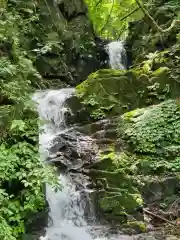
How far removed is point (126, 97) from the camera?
1088 centimetres

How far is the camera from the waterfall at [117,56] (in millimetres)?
16234

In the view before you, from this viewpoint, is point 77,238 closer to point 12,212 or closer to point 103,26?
point 12,212

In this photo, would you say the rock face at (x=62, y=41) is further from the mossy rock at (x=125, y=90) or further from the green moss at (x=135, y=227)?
the green moss at (x=135, y=227)

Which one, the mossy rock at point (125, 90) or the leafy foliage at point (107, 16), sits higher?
the leafy foliage at point (107, 16)

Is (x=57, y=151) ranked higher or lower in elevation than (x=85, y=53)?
lower

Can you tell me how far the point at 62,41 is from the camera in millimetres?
15641

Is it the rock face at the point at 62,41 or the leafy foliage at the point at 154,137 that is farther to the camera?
the rock face at the point at 62,41

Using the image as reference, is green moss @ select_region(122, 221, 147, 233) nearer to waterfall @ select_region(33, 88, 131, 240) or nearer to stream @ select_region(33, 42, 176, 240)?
stream @ select_region(33, 42, 176, 240)

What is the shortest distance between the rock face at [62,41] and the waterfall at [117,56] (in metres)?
0.36

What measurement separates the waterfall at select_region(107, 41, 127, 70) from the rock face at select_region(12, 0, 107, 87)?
1.18ft

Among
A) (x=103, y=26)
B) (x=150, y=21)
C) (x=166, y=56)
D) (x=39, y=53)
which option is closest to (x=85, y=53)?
(x=39, y=53)

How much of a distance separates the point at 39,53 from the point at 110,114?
17.6 feet

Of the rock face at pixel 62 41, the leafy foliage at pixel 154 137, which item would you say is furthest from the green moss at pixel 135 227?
the rock face at pixel 62 41

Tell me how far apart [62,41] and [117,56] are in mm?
2915
